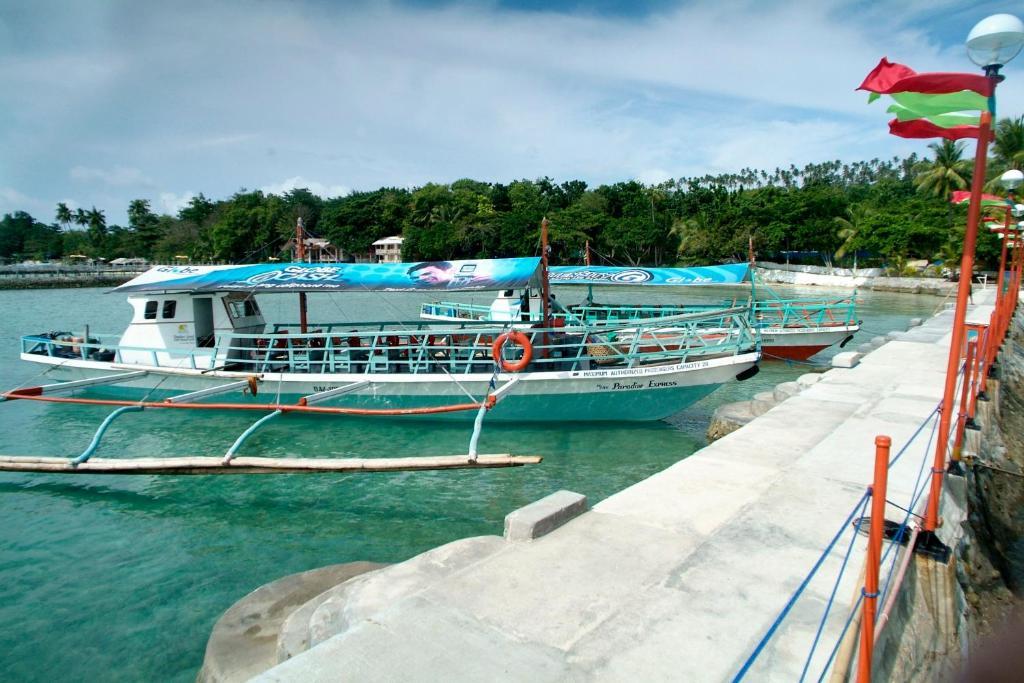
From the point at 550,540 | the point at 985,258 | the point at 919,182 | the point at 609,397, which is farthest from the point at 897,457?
the point at 919,182

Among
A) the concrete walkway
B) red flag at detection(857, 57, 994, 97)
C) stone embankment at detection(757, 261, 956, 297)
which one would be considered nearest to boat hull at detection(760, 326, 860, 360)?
the concrete walkway

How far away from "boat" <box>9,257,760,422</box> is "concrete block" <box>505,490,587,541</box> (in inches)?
207

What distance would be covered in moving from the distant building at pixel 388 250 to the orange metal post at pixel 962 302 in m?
84.5

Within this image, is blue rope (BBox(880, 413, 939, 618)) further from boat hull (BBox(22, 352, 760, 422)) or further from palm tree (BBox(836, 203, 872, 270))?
palm tree (BBox(836, 203, 872, 270))

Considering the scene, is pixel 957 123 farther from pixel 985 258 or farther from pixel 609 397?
pixel 985 258

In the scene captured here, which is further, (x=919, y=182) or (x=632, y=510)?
(x=919, y=182)

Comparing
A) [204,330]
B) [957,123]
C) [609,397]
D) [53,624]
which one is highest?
[957,123]

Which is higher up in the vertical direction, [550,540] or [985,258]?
[985,258]

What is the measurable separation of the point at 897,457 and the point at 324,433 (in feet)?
38.0

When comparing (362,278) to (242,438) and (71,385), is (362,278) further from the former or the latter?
(71,385)

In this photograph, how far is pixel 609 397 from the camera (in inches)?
539

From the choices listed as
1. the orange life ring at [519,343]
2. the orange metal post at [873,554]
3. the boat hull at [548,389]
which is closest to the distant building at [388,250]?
the boat hull at [548,389]

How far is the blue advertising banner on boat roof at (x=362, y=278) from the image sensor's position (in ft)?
47.6

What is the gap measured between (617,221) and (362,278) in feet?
226
